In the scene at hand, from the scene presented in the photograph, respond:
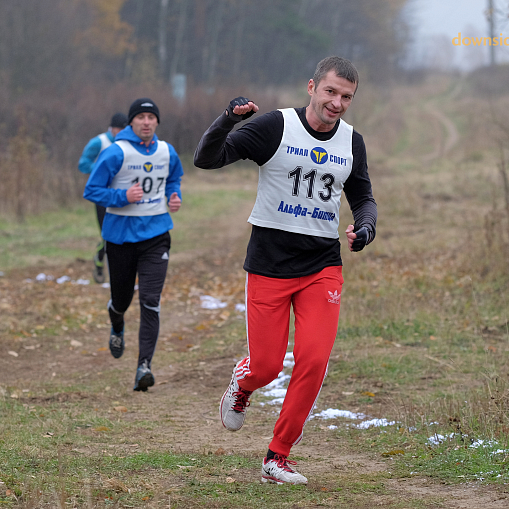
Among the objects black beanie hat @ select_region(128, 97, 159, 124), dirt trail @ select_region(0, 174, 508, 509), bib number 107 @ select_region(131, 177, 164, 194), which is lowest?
dirt trail @ select_region(0, 174, 508, 509)

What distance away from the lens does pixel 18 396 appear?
5.94m

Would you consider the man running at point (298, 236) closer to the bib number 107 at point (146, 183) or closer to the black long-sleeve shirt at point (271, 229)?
the black long-sleeve shirt at point (271, 229)

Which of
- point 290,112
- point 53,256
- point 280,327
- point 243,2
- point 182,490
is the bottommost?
point 53,256

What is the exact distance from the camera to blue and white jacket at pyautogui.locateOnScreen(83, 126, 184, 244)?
621cm

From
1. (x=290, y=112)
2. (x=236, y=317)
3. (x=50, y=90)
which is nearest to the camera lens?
(x=290, y=112)

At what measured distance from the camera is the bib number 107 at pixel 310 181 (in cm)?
400

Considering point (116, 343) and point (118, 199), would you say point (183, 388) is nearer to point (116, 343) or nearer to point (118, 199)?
point (116, 343)

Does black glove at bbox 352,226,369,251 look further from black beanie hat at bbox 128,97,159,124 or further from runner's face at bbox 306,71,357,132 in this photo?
black beanie hat at bbox 128,97,159,124

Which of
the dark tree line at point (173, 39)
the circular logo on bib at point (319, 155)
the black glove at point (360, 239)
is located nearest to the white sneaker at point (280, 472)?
the black glove at point (360, 239)

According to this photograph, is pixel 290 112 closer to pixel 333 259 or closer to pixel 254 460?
pixel 333 259

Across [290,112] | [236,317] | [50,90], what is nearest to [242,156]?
[290,112]

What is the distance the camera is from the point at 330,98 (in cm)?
392

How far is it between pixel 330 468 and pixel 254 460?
468 mm

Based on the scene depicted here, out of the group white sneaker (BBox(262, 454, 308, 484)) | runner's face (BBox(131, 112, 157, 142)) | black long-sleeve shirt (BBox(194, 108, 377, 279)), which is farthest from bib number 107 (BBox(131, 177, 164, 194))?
white sneaker (BBox(262, 454, 308, 484))
